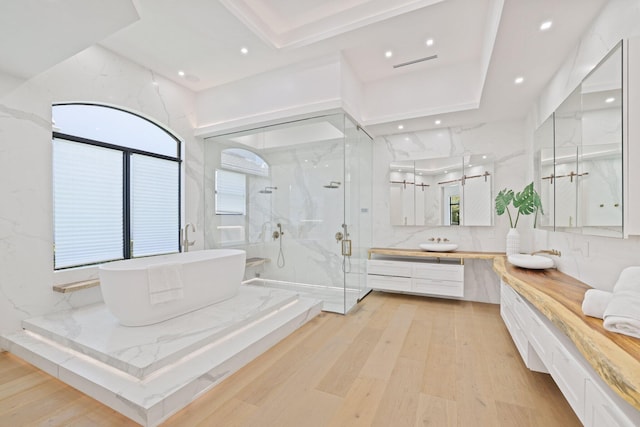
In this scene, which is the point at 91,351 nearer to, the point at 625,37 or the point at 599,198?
the point at 599,198

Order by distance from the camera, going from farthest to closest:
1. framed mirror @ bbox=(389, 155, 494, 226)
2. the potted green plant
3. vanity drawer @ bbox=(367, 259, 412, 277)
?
vanity drawer @ bbox=(367, 259, 412, 277)
framed mirror @ bbox=(389, 155, 494, 226)
the potted green plant

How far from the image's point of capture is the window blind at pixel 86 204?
10.1ft

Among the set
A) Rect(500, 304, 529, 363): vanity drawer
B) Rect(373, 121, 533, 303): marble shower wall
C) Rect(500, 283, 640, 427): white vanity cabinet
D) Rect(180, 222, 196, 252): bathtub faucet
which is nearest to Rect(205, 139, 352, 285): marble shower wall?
Rect(180, 222, 196, 252): bathtub faucet

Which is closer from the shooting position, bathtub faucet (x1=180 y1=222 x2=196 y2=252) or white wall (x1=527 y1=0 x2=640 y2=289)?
white wall (x1=527 y1=0 x2=640 y2=289)

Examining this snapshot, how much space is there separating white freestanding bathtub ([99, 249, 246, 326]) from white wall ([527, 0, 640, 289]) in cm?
336

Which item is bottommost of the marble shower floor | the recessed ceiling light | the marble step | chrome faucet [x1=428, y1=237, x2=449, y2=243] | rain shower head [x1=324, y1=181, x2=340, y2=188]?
the marble shower floor

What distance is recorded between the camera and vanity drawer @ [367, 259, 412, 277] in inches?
166

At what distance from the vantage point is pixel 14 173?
2.71m

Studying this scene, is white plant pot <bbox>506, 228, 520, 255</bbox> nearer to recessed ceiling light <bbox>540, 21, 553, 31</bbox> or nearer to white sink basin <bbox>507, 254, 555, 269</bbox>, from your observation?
white sink basin <bbox>507, 254, 555, 269</bbox>

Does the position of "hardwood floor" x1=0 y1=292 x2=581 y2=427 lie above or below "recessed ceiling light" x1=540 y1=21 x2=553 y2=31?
below

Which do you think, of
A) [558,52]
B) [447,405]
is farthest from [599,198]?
[447,405]

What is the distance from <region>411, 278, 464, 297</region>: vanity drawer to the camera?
13.0 feet

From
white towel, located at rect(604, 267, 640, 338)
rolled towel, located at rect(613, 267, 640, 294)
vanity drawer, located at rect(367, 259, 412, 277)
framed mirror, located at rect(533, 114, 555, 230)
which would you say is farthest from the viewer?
vanity drawer, located at rect(367, 259, 412, 277)

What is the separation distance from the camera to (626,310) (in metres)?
1.30
